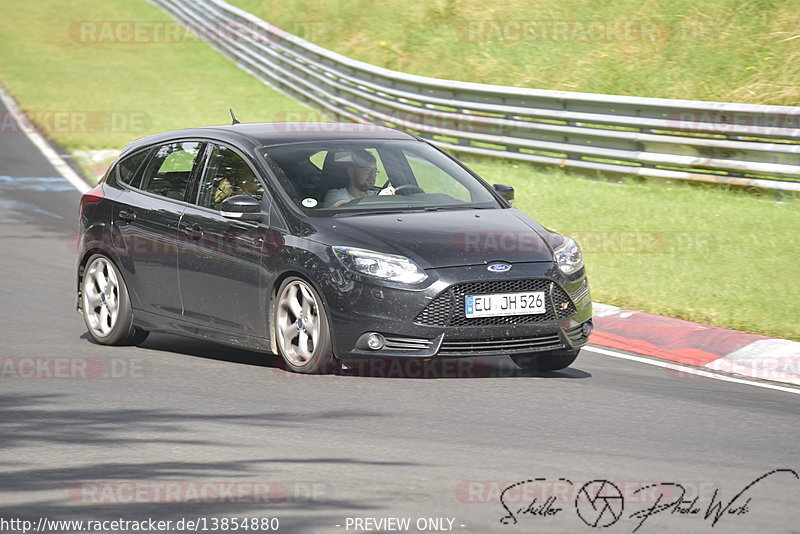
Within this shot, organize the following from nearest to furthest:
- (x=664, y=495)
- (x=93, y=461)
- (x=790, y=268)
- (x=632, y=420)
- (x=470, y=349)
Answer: (x=664, y=495) < (x=93, y=461) < (x=632, y=420) < (x=470, y=349) < (x=790, y=268)

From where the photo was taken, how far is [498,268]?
326 inches

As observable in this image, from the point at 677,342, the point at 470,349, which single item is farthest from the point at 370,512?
the point at 677,342

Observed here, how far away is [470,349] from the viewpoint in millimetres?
8281

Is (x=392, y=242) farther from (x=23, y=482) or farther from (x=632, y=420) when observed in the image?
(x=23, y=482)

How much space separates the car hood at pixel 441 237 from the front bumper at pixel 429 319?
113mm

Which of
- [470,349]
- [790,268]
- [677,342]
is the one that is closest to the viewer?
[470,349]

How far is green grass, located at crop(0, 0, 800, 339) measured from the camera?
36.8 feet

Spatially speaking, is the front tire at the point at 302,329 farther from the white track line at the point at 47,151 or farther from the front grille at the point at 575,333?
the white track line at the point at 47,151

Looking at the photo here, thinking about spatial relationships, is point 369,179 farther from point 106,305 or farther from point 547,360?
point 106,305

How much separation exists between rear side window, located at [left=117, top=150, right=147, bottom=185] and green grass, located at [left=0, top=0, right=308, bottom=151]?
11.8m

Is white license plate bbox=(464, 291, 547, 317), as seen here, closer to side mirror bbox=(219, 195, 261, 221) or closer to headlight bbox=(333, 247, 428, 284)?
headlight bbox=(333, 247, 428, 284)

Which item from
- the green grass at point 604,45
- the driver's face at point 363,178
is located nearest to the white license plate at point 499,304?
the driver's face at point 363,178

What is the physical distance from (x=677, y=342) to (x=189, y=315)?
11.5 feet
